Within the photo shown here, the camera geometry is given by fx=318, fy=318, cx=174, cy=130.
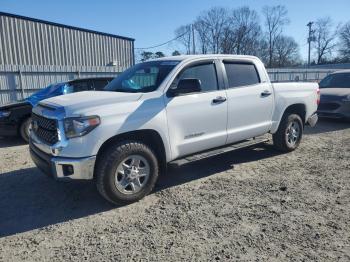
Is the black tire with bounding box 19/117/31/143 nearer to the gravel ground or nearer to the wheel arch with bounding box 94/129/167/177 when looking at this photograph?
the gravel ground

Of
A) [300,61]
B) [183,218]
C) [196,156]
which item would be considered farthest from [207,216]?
[300,61]

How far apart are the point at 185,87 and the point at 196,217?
1807 mm

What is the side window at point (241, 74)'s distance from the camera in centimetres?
534

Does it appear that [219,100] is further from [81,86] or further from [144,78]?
[81,86]

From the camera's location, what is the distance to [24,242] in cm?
341

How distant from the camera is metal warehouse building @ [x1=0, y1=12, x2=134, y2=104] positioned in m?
12.8

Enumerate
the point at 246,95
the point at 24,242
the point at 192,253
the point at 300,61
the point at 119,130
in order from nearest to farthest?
Result: the point at 192,253
the point at 24,242
the point at 119,130
the point at 246,95
the point at 300,61

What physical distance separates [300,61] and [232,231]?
81.7 meters

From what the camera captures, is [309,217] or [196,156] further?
[196,156]

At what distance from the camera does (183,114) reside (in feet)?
14.9

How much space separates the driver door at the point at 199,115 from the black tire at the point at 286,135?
176cm

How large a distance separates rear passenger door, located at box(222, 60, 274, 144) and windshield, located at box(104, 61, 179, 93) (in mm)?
1077

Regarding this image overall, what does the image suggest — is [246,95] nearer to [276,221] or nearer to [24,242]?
[276,221]

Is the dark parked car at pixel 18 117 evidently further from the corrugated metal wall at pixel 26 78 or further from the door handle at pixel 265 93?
the corrugated metal wall at pixel 26 78
